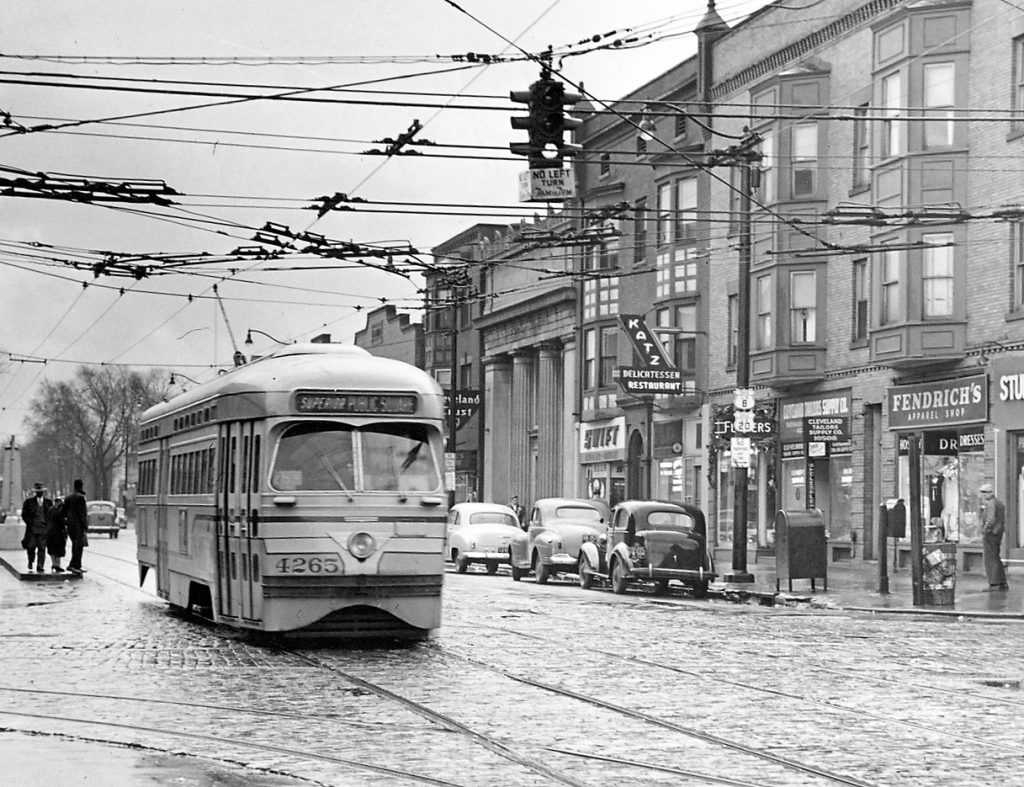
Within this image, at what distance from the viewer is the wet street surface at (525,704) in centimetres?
1005

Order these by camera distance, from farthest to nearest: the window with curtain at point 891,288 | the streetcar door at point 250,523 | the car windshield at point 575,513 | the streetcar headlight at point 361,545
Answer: the window with curtain at point 891,288, the car windshield at point 575,513, the streetcar door at point 250,523, the streetcar headlight at point 361,545

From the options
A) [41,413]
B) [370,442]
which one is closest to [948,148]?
[370,442]

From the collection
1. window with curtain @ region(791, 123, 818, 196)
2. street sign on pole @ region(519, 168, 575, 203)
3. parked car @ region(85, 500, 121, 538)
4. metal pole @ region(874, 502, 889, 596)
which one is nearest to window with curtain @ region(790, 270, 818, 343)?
window with curtain @ region(791, 123, 818, 196)

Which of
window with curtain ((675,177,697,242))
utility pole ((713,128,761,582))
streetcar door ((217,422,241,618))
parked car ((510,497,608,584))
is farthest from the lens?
window with curtain ((675,177,697,242))

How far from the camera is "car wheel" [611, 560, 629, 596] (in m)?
30.8

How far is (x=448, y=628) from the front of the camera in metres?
21.2

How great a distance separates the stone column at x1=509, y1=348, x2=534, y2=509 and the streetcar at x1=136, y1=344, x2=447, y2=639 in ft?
156

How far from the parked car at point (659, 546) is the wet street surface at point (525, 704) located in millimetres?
7766

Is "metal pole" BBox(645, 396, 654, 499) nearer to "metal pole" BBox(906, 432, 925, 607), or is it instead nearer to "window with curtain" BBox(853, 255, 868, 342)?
"window with curtain" BBox(853, 255, 868, 342)

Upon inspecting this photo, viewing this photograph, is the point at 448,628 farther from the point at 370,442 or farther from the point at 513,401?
the point at 513,401

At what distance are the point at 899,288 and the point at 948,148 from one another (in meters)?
3.17

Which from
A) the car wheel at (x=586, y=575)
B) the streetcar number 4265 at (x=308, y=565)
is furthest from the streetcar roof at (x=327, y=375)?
the car wheel at (x=586, y=575)

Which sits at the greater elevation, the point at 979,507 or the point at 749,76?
the point at 749,76

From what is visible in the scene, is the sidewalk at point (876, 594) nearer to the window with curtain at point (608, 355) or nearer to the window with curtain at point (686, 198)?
the window with curtain at point (686, 198)
